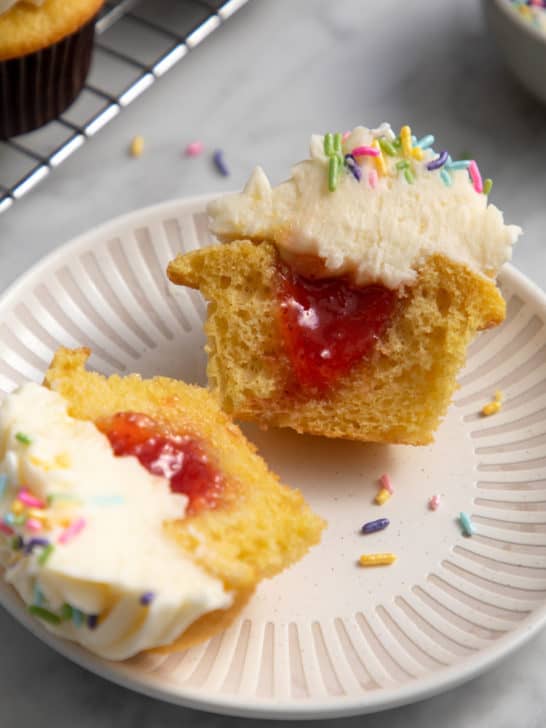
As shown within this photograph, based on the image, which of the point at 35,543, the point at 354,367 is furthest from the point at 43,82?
the point at 35,543

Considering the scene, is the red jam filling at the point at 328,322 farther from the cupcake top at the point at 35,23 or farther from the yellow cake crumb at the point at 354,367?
the cupcake top at the point at 35,23

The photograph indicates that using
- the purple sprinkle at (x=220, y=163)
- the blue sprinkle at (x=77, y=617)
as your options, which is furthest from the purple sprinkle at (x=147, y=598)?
the purple sprinkle at (x=220, y=163)

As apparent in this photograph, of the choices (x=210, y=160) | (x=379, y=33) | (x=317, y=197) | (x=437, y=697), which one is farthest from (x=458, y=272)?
(x=379, y=33)

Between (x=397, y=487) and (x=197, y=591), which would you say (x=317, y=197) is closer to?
(x=397, y=487)

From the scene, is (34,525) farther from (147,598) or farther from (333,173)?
(333,173)

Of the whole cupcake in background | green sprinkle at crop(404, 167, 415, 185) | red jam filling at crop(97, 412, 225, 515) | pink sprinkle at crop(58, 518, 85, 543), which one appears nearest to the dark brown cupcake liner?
the whole cupcake in background

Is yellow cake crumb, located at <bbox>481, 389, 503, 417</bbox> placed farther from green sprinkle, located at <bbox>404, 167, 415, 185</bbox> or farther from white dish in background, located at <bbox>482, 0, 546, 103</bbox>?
white dish in background, located at <bbox>482, 0, 546, 103</bbox>
